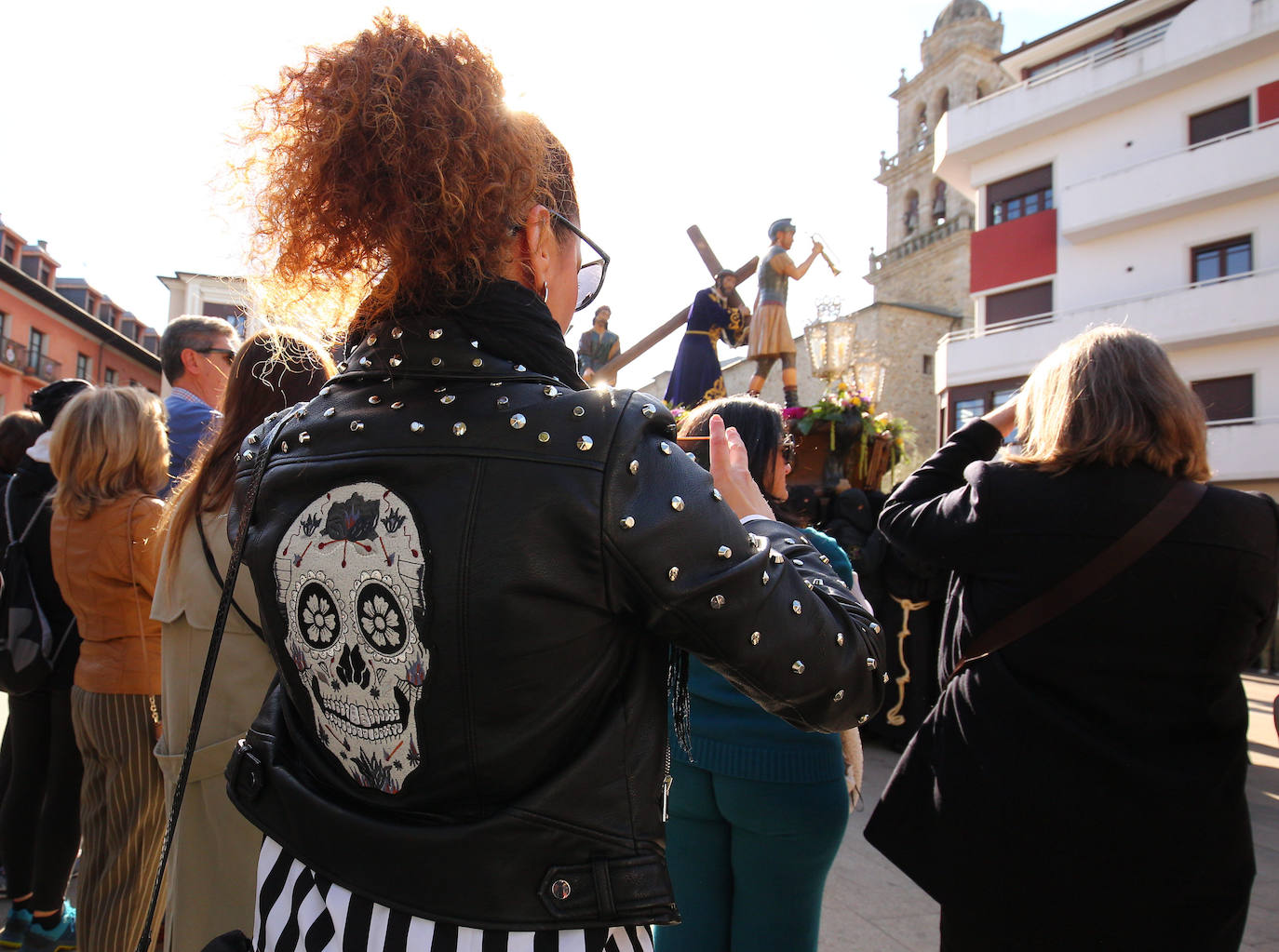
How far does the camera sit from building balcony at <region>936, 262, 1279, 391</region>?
19.1 metres

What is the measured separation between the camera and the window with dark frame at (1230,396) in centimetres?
1989

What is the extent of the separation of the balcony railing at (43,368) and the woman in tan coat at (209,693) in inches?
1254

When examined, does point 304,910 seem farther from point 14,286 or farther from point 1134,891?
point 14,286

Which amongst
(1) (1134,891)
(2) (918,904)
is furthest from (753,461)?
→ (2) (918,904)

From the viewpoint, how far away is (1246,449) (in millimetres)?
19125

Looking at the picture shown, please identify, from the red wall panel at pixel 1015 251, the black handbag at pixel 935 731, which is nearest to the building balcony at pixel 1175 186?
the red wall panel at pixel 1015 251

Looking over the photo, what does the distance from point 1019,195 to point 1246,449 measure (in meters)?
9.38

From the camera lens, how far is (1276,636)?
12.8 m

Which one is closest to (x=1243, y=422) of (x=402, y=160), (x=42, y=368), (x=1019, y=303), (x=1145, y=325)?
(x=1145, y=325)

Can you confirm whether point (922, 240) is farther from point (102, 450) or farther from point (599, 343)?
point (102, 450)

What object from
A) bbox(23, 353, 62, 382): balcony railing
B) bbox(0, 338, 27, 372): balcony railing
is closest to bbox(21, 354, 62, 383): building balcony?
bbox(23, 353, 62, 382): balcony railing

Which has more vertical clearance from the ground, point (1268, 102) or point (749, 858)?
point (1268, 102)

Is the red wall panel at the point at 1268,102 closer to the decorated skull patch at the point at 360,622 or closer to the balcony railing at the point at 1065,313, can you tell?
the balcony railing at the point at 1065,313

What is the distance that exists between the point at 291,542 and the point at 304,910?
49 centimetres
